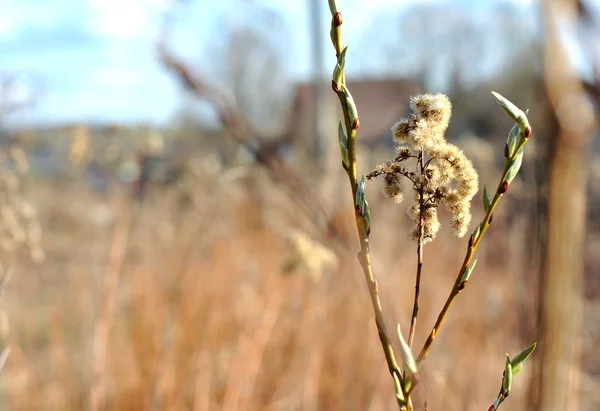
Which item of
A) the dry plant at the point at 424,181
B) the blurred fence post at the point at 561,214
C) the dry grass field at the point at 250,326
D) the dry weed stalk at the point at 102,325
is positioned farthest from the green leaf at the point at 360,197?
the dry weed stalk at the point at 102,325

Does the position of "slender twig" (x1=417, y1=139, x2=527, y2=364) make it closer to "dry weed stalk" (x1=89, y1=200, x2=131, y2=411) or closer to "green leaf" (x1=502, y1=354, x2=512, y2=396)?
"green leaf" (x1=502, y1=354, x2=512, y2=396)

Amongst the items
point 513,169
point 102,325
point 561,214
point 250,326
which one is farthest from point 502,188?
point 250,326

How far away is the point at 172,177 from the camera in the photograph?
1.40m

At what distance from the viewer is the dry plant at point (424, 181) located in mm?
243

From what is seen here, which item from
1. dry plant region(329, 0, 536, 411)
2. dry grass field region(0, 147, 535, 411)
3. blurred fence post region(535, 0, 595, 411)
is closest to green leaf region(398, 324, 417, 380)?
dry plant region(329, 0, 536, 411)

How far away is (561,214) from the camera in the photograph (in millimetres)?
643

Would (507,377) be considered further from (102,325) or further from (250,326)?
(250,326)

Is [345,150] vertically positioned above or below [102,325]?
above

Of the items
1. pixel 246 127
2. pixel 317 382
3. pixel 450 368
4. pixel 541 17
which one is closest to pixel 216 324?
pixel 317 382

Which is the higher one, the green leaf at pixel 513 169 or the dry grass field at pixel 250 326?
the green leaf at pixel 513 169

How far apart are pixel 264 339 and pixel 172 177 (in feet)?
1.40

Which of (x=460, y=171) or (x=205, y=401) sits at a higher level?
(x=460, y=171)

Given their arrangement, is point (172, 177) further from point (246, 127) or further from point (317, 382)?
point (246, 127)

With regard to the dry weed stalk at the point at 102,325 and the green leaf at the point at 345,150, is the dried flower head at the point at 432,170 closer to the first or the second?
the green leaf at the point at 345,150
